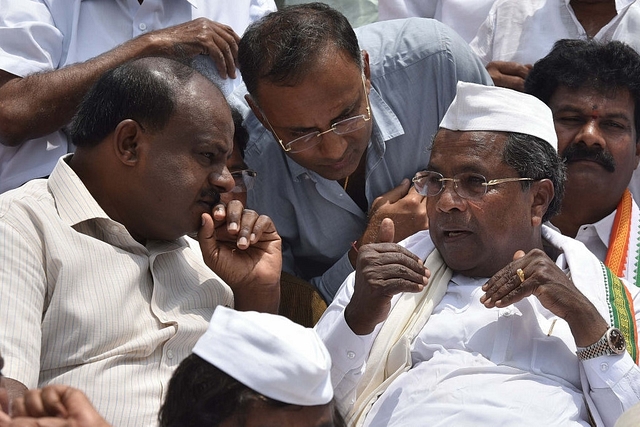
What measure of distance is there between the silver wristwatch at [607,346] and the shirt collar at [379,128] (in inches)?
61.9

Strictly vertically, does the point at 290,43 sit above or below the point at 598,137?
above

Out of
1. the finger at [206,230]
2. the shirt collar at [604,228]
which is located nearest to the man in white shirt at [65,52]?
the finger at [206,230]

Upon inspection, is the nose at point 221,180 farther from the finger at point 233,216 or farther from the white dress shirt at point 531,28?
the white dress shirt at point 531,28

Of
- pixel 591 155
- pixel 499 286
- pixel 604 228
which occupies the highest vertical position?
pixel 499 286

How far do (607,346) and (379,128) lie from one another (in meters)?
1.68

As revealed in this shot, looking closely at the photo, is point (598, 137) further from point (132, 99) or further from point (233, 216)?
point (132, 99)

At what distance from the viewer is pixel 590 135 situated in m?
4.80

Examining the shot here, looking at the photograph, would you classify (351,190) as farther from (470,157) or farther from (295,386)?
(295,386)

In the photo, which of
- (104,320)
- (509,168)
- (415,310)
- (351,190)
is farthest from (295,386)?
(351,190)

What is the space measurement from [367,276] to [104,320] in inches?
39.2

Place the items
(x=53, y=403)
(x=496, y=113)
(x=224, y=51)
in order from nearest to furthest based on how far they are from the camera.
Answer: (x=53, y=403), (x=496, y=113), (x=224, y=51)

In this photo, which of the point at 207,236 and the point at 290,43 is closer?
the point at 207,236

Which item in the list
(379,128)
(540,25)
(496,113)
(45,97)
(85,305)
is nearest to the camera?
(85,305)

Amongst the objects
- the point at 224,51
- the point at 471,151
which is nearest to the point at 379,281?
the point at 471,151
